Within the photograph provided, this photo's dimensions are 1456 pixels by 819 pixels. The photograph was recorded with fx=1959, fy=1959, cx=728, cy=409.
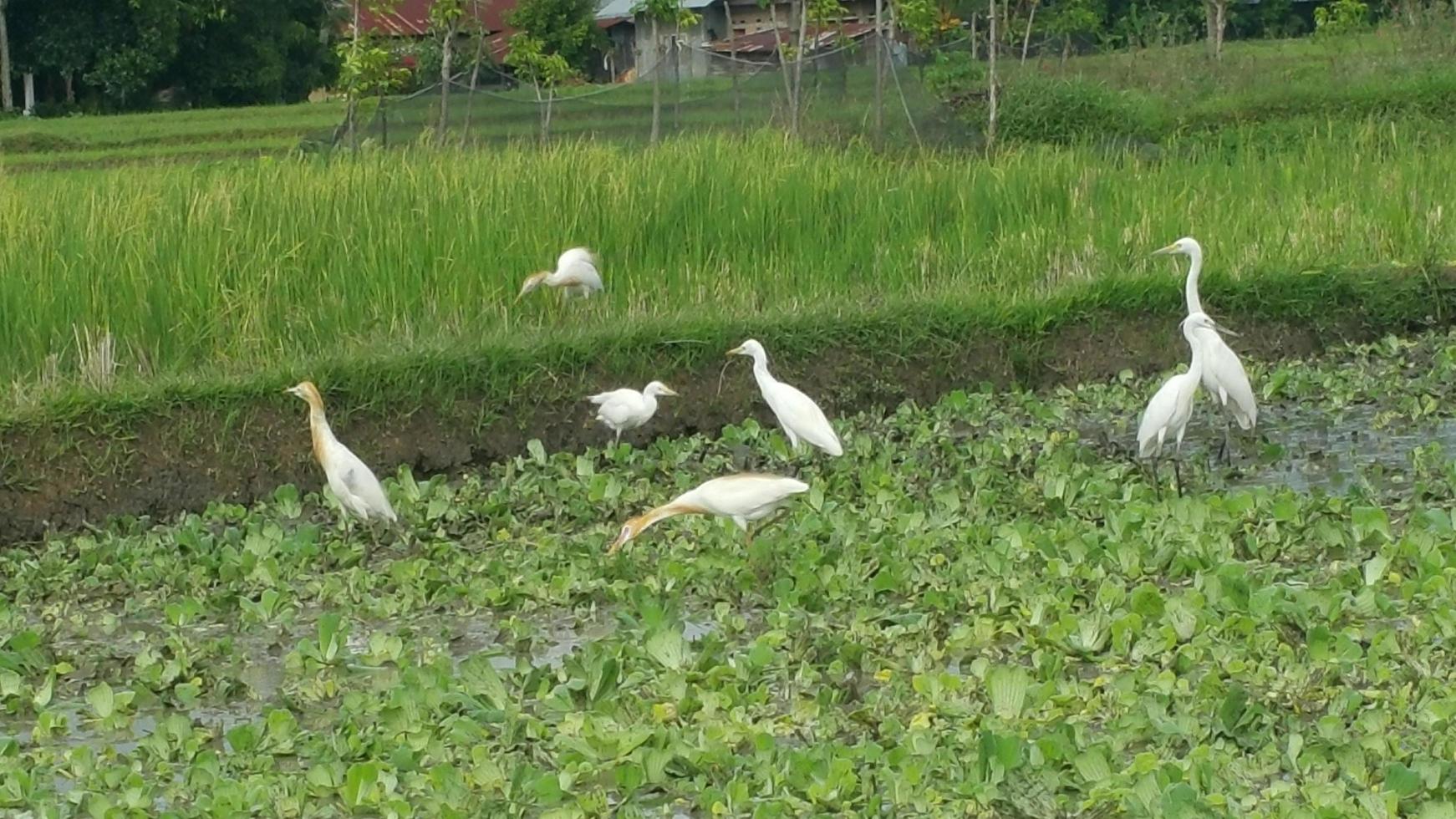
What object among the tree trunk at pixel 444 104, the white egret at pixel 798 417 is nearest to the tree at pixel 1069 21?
the tree trunk at pixel 444 104

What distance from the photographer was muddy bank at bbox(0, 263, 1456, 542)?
23.4 ft

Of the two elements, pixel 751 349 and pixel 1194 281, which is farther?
pixel 1194 281

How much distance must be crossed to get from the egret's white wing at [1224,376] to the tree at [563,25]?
75.4 feet

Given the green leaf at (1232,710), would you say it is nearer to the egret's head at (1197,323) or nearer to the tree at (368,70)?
the egret's head at (1197,323)

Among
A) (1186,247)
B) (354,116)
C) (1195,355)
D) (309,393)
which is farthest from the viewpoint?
(354,116)

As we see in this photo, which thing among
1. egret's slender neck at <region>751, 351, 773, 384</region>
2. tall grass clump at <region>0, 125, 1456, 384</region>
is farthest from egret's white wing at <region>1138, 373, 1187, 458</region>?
tall grass clump at <region>0, 125, 1456, 384</region>


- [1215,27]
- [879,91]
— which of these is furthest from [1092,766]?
[1215,27]

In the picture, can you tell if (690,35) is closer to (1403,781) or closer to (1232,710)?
(1232,710)

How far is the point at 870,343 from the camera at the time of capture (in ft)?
28.4

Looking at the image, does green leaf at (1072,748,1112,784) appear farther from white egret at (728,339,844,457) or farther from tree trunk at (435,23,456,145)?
tree trunk at (435,23,456,145)

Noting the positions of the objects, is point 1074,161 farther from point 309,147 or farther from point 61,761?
point 61,761

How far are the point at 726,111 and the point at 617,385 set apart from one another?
→ 6.81m

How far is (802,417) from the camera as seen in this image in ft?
22.9

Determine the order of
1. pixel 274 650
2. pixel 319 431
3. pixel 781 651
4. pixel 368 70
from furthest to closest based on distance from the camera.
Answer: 1. pixel 368 70
2. pixel 319 431
3. pixel 274 650
4. pixel 781 651
